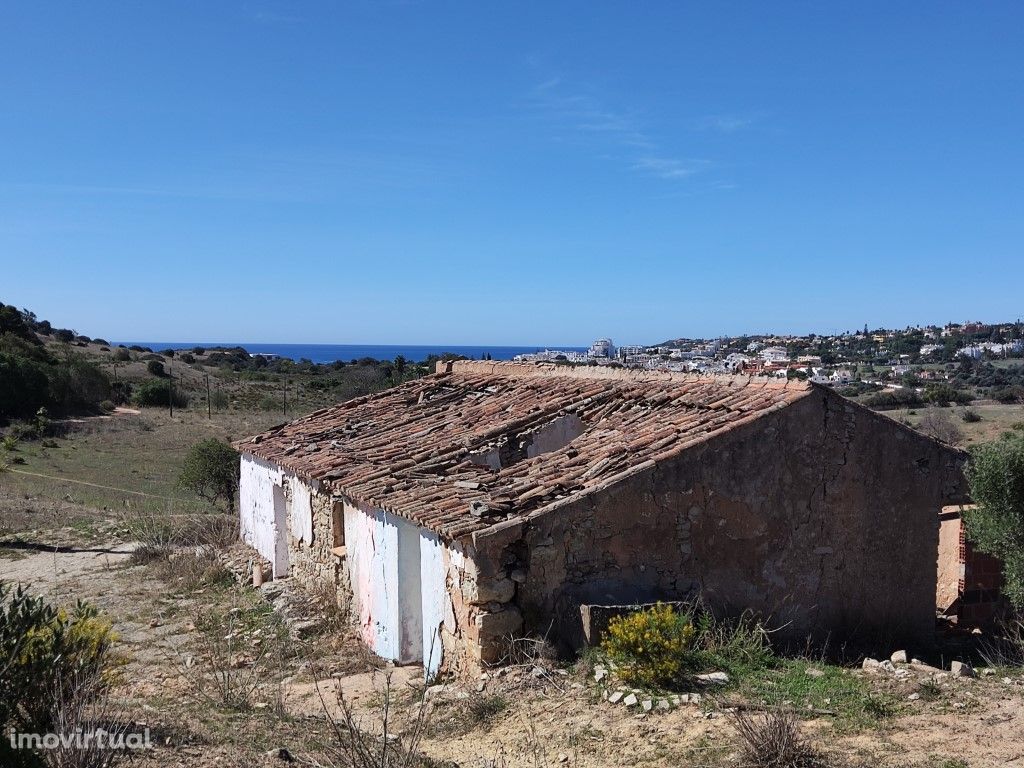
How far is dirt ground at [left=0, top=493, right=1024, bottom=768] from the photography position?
5.55 metres

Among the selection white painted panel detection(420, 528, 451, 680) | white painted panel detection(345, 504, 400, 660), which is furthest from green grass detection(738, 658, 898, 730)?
white painted panel detection(345, 504, 400, 660)

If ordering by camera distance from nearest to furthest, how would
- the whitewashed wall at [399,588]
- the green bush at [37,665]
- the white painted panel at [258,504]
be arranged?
the green bush at [37,665]
the whitewashed wall at [399,588]
the white painted panel at [258,504]

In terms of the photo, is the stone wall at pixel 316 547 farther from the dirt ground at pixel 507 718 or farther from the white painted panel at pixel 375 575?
the dirt ground at pixel 507 718

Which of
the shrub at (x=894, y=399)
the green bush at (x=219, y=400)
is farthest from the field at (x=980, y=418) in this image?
the green bush at (x=219, y=400)

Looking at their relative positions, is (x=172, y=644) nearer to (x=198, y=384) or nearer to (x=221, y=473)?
(x=221, y=473)

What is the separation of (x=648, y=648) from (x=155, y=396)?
39.9 m

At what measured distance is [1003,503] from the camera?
26.2ft

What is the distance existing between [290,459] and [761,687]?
819 cm

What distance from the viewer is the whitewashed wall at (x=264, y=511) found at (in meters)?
13.7

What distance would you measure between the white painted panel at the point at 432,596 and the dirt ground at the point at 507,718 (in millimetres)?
337

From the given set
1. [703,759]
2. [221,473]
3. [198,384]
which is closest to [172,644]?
[703,759]

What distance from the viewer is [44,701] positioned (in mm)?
5613

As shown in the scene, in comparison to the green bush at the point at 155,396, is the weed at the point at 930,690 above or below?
below

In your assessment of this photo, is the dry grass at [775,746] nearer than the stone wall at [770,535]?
Yes
